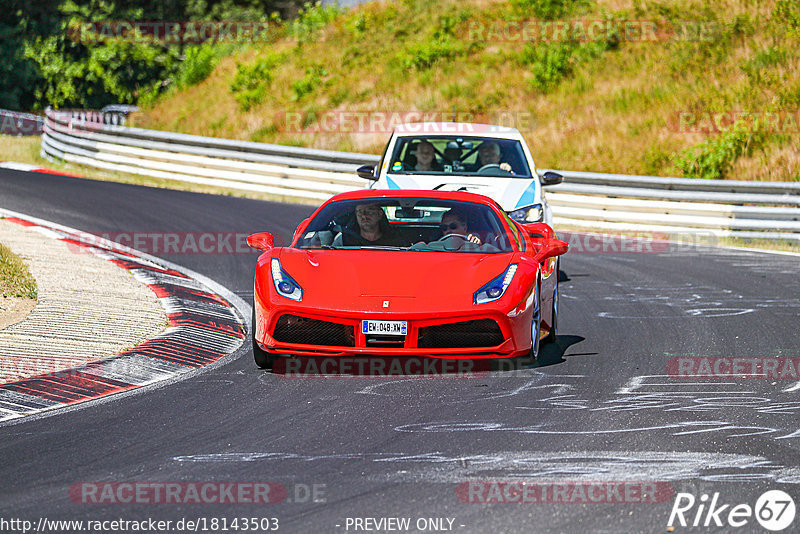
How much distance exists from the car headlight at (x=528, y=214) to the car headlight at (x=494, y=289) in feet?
15.2

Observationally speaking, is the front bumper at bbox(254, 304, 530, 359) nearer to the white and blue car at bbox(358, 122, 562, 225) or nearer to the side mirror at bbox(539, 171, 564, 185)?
the white and blue car at bbox(358, 122, 562, 225)

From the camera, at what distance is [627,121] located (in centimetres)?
2830

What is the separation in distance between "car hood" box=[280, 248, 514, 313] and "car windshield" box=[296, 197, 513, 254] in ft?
0.82

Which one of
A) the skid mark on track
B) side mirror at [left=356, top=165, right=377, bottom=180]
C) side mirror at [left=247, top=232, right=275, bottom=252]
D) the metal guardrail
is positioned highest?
side mirror at [left=356, top=165, right=377, bottom=180]

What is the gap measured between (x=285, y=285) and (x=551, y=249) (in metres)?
2.17

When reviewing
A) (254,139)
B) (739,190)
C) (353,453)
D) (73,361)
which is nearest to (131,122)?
(254,139)

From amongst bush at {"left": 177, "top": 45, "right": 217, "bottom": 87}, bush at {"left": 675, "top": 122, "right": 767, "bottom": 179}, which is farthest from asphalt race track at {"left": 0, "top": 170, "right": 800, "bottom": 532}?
bush at {"left": 177, "top": 45, "right": 217, "bottom": 87}

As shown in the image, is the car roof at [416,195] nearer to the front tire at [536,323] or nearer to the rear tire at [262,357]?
the front tire at [536,323]

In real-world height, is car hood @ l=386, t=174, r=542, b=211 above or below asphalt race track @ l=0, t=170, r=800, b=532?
above

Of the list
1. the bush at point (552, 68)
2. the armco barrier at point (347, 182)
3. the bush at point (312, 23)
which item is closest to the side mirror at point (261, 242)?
Result: the armco barrier at point (347, 182)

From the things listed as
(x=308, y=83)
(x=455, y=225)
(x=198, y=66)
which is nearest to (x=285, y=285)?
(x=455, y=225)

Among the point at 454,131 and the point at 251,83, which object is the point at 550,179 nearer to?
the point at 454,131

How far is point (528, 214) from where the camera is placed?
13062 mm

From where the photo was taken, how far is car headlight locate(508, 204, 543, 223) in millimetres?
13008
